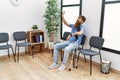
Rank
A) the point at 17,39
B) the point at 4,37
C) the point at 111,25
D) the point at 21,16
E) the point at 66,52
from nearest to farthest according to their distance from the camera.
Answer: the point at 111,25 → the point at 66,52 → the point at 4,37 → the point at 17,39 → the point at 21,16

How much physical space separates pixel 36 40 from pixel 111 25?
7.39ft

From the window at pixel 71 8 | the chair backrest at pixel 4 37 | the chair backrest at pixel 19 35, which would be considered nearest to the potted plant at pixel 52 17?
the window at pixel 71 8

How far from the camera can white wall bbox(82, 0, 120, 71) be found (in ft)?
9.91

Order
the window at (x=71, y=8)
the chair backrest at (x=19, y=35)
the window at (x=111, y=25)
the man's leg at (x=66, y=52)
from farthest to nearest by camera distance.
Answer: the chair backrest at (x=19, y=35) < the window at (x=71, y=8) < the man's leg at (x=66, y=52) < the window at (x=111, y=25)

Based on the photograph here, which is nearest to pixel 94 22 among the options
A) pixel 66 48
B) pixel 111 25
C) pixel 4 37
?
pixel 111 25

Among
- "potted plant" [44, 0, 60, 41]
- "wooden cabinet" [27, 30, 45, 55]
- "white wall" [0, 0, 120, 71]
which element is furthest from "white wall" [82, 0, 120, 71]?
"wooden cabinet" [27, 30, 45, 55]

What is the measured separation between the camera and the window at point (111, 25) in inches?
114

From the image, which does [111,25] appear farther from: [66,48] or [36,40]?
[36,40]

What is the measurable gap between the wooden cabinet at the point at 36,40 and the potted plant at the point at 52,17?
281 mm

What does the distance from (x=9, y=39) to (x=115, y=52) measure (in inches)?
114

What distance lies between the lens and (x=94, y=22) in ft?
11.0

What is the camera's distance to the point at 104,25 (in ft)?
10.4

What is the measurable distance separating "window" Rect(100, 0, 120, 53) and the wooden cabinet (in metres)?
1.93

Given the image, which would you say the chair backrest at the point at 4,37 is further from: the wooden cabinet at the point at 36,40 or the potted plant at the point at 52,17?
the potted plant at the point at 52,17
